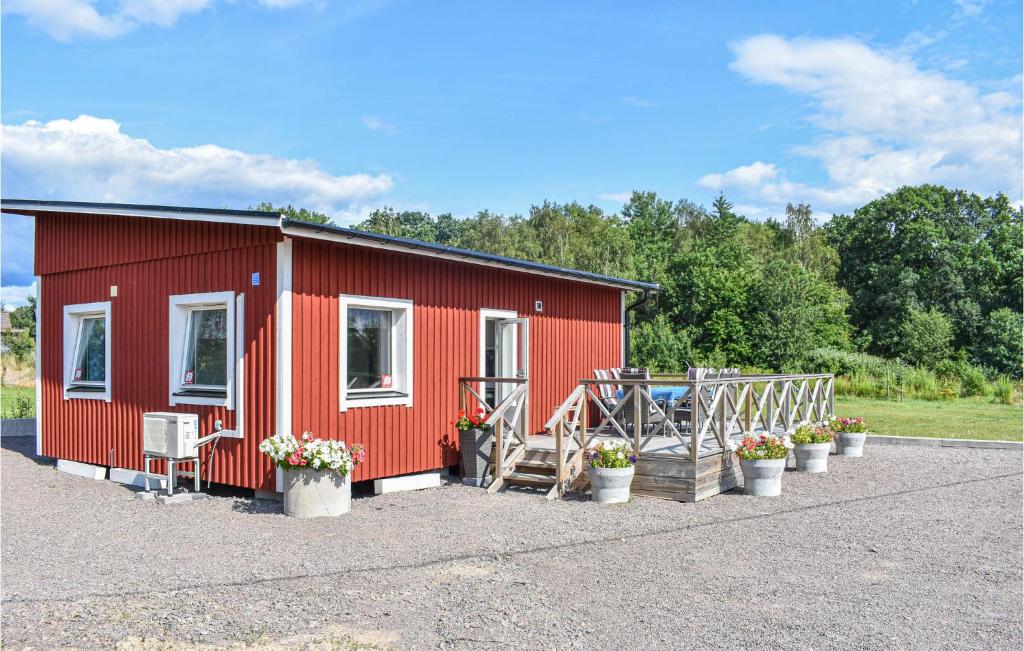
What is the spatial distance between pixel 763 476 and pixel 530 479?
246 centimetres

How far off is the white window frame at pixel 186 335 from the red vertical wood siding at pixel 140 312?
0.31 ft

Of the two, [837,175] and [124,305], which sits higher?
[837,175]

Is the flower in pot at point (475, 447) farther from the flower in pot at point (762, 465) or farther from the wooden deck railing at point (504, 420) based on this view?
the flower in pot at point (762, 465)

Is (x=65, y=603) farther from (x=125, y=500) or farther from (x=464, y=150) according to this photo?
(x=464, y=150)

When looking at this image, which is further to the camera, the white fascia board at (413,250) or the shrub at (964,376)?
the shrub at (964,376)

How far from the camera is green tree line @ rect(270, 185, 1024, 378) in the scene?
27.7 meters

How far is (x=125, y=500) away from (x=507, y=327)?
4912 millimetres

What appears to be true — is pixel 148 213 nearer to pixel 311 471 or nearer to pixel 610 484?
pixel 311 471

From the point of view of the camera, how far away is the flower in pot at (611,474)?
25.3ft

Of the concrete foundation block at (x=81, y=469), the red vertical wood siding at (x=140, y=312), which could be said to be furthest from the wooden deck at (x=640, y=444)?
the concrete foundation block at (x=81, y=469)

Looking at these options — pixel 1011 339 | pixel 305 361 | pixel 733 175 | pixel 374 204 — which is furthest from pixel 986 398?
pixel 374 204

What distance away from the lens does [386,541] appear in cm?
617

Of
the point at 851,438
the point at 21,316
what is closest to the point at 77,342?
the point at 851,438

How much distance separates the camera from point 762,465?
26.5 feet
